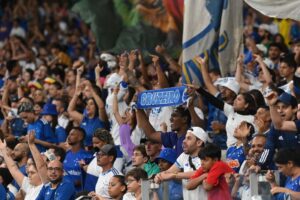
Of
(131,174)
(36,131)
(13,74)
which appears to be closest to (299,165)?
(131,174)

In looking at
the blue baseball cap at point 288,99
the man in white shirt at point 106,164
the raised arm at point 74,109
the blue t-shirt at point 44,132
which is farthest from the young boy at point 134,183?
the raised arm at point 74,109

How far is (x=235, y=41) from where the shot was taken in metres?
16.4

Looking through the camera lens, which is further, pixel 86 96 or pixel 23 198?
pixel 86 96

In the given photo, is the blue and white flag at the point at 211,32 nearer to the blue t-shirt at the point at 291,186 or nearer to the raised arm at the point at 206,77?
the raised arm at the point at 206,77

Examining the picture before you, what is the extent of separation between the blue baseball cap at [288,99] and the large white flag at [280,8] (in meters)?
0.84

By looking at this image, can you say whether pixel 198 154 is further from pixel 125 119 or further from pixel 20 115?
pixel 20 115

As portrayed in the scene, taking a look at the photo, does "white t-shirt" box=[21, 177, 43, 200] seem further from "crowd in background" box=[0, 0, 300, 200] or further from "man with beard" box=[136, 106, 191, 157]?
"man with beard" box=[136, 106, 191, 157]

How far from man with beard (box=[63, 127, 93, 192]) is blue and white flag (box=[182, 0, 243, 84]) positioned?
59.1 inches

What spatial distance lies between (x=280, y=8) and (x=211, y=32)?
8.29ft

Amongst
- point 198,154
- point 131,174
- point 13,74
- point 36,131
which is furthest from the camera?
point 13,74

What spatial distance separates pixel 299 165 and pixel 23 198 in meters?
5.13

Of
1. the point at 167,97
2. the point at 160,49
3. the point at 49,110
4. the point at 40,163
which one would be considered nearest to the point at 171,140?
the point at 167,97

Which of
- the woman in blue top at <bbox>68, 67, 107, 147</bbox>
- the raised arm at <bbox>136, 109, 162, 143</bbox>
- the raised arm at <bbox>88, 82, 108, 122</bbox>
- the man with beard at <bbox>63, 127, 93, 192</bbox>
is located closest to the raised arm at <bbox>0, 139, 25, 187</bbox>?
the man with beard at <bbox>63, 127, 93, 192</bbox>

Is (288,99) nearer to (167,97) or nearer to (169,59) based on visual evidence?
(167,97)
